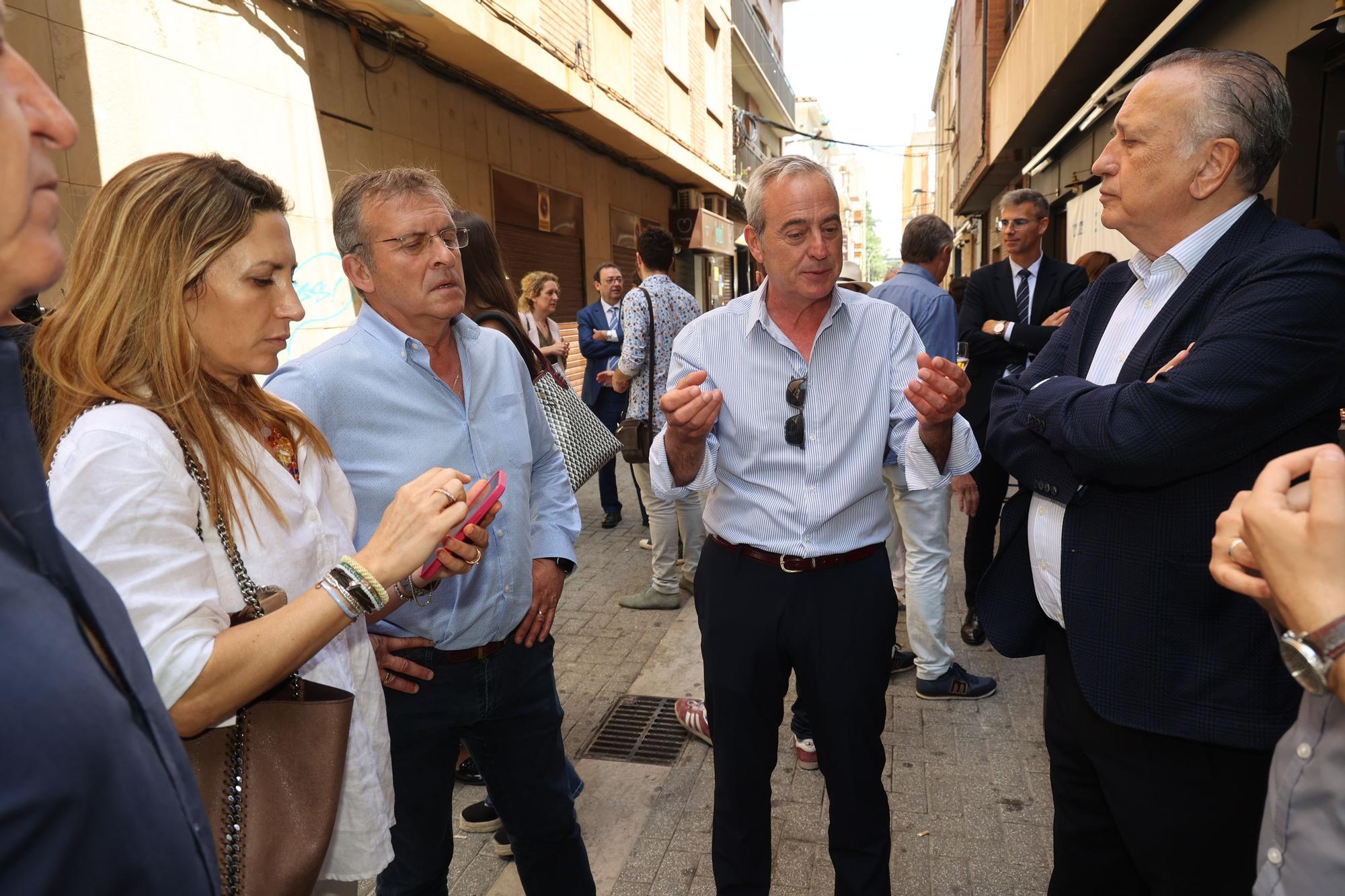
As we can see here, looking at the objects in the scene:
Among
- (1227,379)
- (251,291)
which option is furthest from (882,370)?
(251,291)

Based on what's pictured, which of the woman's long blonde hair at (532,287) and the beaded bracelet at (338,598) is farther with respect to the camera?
the woman's long blonde hair at (532,287)

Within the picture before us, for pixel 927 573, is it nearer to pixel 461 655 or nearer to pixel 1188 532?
pixel 1188 532

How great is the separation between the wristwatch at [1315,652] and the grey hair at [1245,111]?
1.15 metres

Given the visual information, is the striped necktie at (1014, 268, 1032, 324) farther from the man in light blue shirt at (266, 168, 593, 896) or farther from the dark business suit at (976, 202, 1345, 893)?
the man in light blue shirt at (266, 168, 593, 896)

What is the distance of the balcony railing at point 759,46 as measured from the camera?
76.9 ft

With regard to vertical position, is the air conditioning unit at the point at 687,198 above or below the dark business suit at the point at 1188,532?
above

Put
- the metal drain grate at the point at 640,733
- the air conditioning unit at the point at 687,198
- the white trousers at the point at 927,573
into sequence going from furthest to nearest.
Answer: the air conditioning unit at the point at 687,198 → the white trousers at the point at 927,573 → the metal drain grate at the point at 640,733

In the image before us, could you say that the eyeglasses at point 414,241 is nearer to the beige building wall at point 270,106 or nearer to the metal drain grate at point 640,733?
the metal drain grate at point 640,733

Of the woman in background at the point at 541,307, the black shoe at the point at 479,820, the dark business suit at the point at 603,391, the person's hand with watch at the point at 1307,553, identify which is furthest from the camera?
the woman in background at the point at 541,307

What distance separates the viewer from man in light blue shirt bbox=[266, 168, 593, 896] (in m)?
2.11

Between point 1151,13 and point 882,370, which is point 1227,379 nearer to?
point 882,370

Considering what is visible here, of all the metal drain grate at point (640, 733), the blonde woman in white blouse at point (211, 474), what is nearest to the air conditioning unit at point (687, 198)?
the metal drain grate at point (640, 733)

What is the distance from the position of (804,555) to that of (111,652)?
186cm

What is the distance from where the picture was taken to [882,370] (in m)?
2.49
